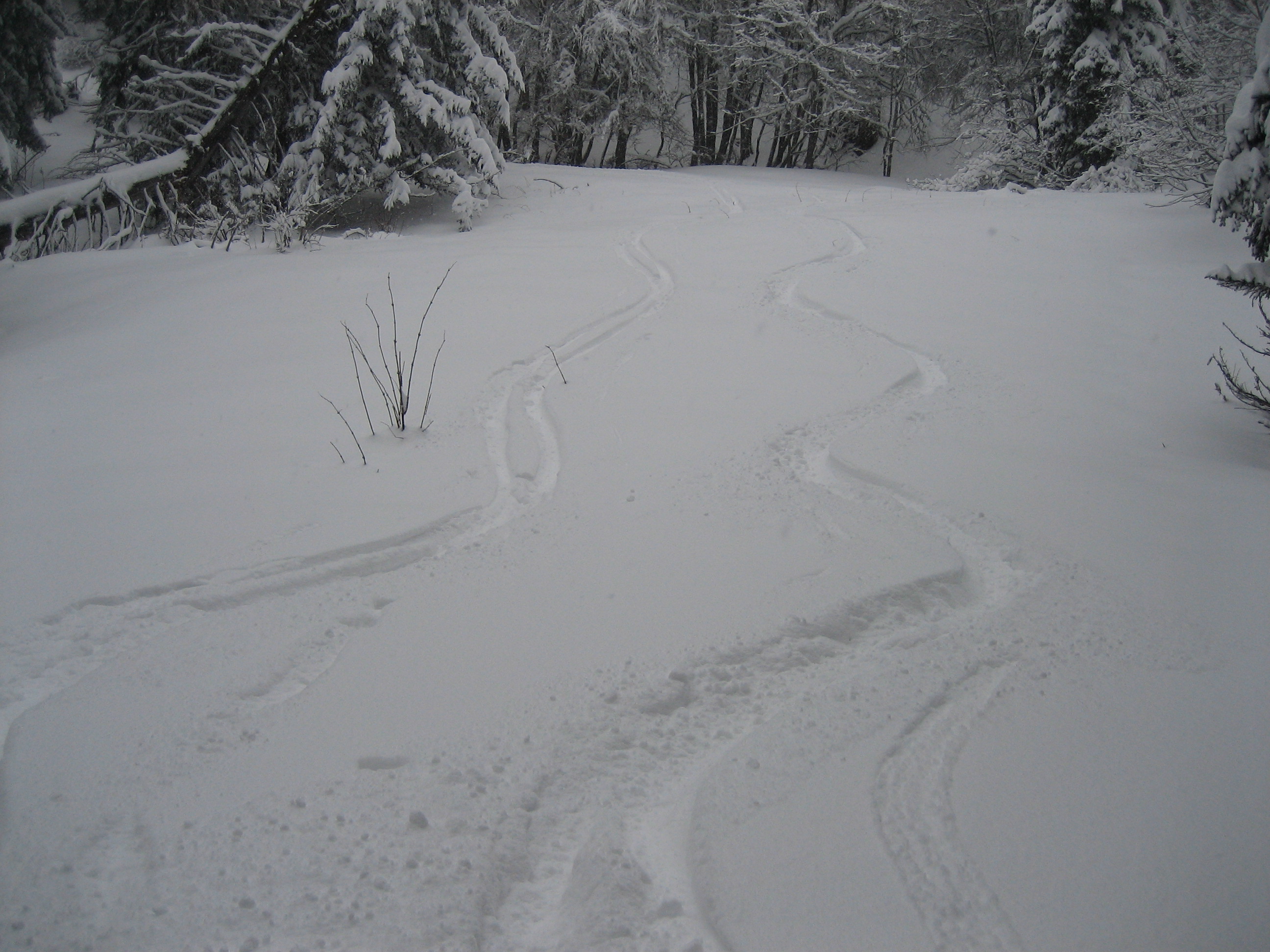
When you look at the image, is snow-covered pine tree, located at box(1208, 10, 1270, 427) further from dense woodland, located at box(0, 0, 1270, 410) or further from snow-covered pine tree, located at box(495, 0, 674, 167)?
snow-covered pine tree, located at box(495, 0, 674, 167)

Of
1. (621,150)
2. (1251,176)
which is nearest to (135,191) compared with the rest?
(1251,176)

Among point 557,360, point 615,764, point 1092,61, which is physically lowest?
point 615,764

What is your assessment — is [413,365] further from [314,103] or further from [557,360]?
[314,103]

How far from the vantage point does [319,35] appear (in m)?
8.91

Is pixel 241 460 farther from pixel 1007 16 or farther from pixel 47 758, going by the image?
pixel 1007 16

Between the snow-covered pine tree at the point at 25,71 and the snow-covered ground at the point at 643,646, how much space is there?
4014 millimetres

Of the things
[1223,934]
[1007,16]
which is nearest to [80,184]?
[1223,934]

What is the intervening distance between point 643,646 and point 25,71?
10.6 meters

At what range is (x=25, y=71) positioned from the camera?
328 inches

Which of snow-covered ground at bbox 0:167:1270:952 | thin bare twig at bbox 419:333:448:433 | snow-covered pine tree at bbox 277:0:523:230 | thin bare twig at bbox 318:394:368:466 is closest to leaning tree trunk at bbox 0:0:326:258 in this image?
snow-covered pine tree at bbox 277:0:523:230

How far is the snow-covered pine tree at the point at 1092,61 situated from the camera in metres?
9.59

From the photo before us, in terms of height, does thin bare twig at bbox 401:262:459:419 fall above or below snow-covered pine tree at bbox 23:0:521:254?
below

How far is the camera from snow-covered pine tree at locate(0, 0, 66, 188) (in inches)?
262

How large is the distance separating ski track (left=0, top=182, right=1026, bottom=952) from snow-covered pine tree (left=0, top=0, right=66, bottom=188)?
264 inches
